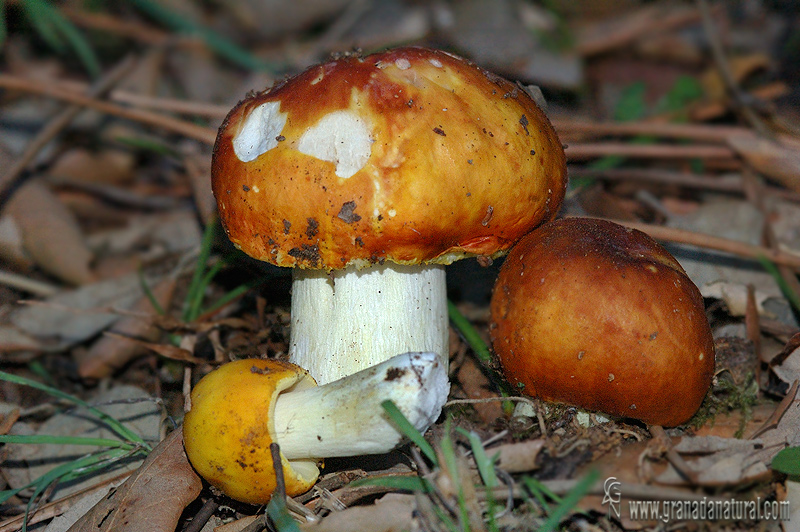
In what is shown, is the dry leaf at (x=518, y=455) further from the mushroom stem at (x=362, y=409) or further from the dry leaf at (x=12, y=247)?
the dry leaf at (x=12, y=247)

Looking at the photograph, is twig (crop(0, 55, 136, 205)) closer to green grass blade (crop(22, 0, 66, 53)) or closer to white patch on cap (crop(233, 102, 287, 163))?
green grass blade (crop(22, 0, 66, 53))

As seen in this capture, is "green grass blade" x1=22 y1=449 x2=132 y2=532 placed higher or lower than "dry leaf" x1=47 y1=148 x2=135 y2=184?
lower

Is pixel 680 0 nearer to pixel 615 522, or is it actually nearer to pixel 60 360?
pixel 615 522

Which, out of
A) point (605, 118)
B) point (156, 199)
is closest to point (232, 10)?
point (156, 199)

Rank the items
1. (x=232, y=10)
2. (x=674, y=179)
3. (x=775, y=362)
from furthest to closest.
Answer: (x=232, y=10) < (x=674, y=179) < (x=775, y=362)

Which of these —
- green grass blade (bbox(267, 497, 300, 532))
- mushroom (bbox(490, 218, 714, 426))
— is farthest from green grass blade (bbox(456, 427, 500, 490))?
green grass blade (bbox(267, 497, 300, 532))

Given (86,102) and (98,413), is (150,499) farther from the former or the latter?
(86,102)
